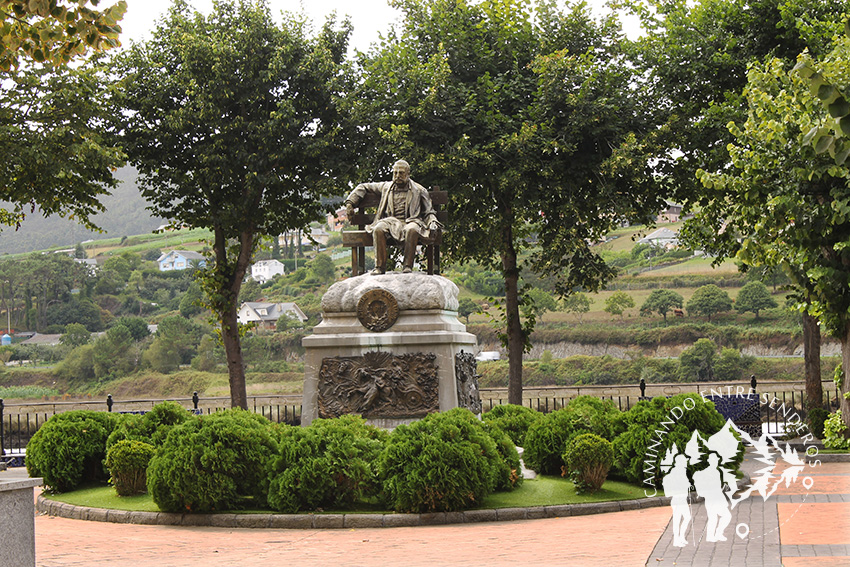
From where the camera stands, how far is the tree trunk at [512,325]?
2367 cm

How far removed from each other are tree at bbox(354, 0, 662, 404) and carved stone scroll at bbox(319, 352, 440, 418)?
9.51 meters

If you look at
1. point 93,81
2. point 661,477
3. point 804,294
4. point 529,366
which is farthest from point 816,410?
point 529,366

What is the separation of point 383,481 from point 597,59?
1744 centimetres

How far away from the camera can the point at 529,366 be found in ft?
215

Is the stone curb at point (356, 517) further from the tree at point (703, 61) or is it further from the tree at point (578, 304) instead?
the tree at point (578, 304)

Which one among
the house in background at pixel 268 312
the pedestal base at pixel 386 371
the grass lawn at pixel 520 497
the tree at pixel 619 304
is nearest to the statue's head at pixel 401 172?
the pedestal base at pixel 386 371

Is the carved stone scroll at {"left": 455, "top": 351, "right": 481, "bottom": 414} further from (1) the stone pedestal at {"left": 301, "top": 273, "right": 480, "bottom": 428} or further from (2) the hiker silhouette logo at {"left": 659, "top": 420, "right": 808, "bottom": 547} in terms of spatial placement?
(2) the hiker silhouette logo at {"left": 659, "top": 420, "right": 808, "bottom": 547}

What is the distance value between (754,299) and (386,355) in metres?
60.6

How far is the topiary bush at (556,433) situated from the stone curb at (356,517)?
174 cm

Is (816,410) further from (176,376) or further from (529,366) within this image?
(176,376)

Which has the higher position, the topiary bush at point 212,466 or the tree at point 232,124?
the tree at point 232,124

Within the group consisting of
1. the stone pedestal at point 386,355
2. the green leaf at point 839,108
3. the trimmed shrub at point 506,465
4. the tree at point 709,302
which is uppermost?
the tree at point 709,302

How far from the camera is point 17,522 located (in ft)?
18.4

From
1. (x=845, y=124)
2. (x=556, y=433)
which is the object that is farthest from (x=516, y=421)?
(x=845, y=124)
